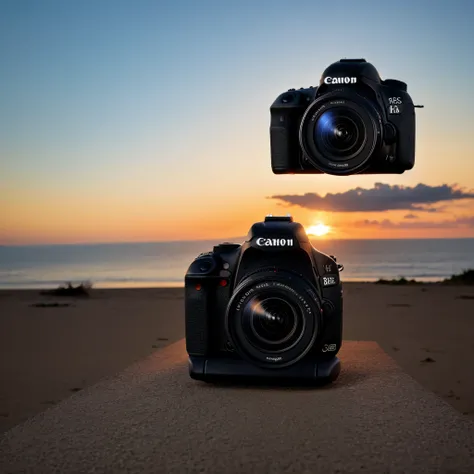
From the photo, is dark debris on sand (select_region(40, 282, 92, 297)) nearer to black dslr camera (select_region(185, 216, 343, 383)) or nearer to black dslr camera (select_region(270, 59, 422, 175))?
black dslr camera (select_region(185, 216, 343, 383))

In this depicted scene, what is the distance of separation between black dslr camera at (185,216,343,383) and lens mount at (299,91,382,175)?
1.12ft

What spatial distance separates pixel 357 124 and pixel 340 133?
0.29ft

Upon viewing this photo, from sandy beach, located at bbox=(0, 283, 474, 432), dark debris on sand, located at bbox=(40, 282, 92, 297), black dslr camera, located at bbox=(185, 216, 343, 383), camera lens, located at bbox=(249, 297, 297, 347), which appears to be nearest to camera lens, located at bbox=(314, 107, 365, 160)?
black dslr camera, located at bbox=(185, 216, 343, 383)

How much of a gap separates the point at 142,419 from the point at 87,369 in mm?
2389

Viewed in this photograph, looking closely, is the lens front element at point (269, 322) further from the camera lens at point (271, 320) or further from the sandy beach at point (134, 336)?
the sandy beach at point (134, 336)

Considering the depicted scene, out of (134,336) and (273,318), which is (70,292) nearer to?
(134,336)

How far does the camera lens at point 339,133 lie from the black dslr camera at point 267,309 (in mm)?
383

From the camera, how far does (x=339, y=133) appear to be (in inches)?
140

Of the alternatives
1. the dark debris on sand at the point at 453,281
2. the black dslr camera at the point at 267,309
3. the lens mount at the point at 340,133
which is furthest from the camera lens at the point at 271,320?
the dark debris on sand at the point at 453,281

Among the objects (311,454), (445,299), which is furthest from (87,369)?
(445,299)

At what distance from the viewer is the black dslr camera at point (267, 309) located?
348 centimetres

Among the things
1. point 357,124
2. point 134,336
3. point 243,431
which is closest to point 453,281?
point 134,336

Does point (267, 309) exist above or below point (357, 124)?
below

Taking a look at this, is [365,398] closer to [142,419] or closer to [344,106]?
[142,419]
